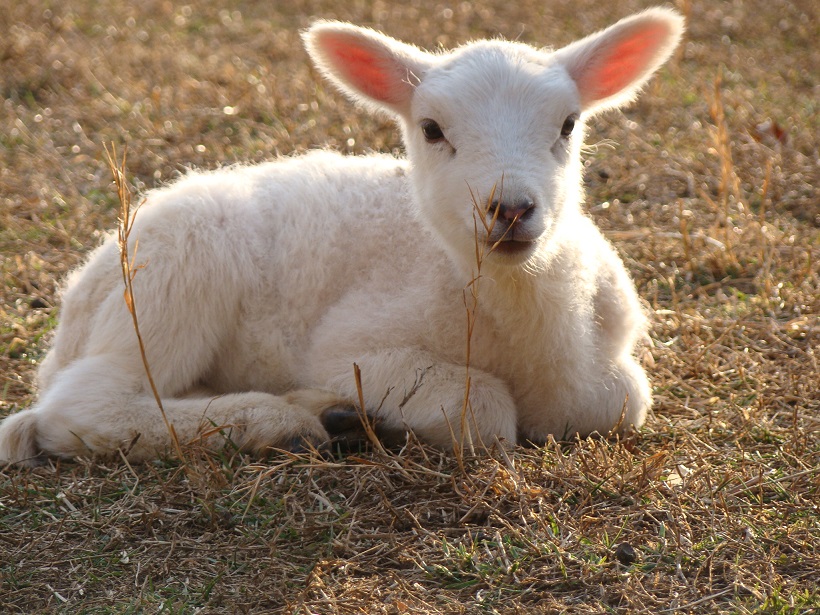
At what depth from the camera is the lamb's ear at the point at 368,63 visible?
4742 mm

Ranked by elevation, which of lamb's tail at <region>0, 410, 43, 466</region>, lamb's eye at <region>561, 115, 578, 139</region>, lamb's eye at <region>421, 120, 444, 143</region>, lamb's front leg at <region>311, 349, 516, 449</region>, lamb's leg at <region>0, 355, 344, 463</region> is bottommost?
lamb's tail at <region>0, 410, 43, 466</region>

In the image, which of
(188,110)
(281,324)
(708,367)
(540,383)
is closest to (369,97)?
(281,324)

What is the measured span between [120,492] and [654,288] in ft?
11.5

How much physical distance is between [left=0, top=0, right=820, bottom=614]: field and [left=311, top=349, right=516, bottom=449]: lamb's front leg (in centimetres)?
15

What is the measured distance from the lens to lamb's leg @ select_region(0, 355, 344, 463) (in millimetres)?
4594

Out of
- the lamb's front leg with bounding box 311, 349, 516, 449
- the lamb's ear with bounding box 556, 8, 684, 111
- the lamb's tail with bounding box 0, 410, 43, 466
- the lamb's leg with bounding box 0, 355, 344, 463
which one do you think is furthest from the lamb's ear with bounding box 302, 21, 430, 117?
the lamb's tail with bounding box 0, 410, 43, 466

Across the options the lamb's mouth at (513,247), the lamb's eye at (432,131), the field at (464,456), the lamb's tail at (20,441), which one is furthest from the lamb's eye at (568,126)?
the lamb's tail at (20,441)

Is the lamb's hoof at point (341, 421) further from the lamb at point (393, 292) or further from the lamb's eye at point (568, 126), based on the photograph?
the lamb's eye at point (568, 126)

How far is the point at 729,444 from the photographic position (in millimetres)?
4758

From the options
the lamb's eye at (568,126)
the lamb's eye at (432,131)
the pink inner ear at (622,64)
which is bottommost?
the lamb's eye at (432,131)

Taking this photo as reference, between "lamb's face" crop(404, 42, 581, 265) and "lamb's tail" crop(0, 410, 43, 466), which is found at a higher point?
"lamb's face" crop(404, 42, 581, 265)

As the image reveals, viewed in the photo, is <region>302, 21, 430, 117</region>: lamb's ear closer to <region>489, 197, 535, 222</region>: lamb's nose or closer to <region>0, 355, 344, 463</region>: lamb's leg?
<region>489, 197, 535, 222</region>: lamb's nose

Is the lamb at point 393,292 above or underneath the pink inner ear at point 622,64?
underneath

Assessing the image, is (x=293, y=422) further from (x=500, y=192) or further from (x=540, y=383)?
(x=500, y=192)
